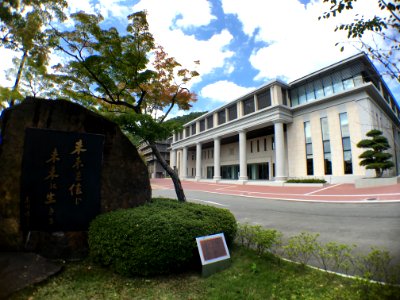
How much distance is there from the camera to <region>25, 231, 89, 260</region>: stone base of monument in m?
4.39

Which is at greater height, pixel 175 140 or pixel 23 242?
pixel 175 140

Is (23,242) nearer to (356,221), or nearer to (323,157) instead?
(356,221)

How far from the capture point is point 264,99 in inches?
1106

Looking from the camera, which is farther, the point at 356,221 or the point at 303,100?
the point at 303,100

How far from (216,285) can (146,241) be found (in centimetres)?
138

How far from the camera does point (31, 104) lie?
4742 mm

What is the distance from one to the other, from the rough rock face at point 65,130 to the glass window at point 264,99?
25159 mm

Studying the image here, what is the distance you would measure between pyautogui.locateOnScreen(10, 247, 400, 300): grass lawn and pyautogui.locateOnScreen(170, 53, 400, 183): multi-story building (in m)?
18.6

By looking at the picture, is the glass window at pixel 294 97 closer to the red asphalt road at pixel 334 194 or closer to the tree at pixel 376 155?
the tree at pixel 376 155

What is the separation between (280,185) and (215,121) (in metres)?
17.3

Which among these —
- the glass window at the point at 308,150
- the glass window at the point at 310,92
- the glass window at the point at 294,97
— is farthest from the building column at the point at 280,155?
the glass window at the point at 310,92

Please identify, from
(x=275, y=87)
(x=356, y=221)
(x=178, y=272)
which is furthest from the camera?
(x=275, y=87)

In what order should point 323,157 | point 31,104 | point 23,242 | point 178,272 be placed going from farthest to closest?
point 323,157, point 31,104, point 23,242, point 178,272

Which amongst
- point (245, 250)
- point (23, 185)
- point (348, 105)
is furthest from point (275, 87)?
point (23, 185)
